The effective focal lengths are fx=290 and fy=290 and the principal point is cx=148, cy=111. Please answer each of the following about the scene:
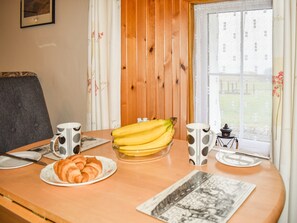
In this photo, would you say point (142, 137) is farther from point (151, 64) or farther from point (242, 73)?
point (242, 73)

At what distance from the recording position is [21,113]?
1741mm

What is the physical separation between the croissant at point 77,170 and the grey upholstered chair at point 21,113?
0.94m

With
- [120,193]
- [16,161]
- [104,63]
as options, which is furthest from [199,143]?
[104,63]

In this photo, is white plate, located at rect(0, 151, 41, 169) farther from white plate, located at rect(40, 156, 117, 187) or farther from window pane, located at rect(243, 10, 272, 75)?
window pane, located at rect(243, 10, 272, 75)

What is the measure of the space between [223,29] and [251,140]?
1083 mm

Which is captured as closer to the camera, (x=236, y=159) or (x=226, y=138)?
(x=236, y=159)

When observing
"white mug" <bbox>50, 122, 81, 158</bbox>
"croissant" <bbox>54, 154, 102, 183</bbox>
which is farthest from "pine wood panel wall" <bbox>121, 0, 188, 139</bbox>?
"croissant" <bbox>54, 154, 102, 183</bbox>

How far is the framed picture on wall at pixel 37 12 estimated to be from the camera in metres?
2.70

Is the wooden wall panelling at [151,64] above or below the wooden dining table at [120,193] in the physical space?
above

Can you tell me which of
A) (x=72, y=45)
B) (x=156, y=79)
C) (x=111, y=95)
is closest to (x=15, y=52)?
(x=72, y=45)

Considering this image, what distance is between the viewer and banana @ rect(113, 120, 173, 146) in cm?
101

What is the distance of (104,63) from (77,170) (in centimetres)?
151

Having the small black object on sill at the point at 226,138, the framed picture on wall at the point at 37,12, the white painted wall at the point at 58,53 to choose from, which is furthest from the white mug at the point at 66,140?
the framed picture on wall at the point at 37,12

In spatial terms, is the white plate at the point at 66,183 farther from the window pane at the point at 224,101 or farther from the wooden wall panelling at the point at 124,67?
the window pane at the point at 224,101
